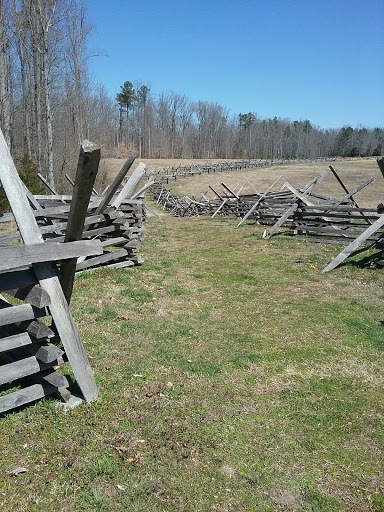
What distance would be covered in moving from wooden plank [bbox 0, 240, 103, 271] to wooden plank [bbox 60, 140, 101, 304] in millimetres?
90

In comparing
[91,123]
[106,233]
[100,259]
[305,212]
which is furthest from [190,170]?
[100,259]

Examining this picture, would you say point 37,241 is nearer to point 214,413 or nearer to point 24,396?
point 24,396

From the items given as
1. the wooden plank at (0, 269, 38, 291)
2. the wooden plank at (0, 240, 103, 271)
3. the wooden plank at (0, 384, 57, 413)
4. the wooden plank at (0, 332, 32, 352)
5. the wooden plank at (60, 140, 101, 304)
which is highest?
the wooden plank at (60, 140, 101, 304)

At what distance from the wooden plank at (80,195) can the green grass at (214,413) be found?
1.19 meters

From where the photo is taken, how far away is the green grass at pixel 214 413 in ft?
8.73

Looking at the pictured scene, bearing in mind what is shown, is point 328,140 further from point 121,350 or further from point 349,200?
point 121,350

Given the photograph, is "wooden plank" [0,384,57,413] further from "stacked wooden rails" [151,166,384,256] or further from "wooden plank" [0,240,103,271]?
"stacked wooden rails" [151,166,384,256]

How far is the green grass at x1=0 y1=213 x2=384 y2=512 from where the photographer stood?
266 centimetres

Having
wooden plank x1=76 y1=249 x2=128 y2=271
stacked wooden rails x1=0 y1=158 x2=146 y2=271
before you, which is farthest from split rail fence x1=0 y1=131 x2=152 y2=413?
wooden plank x1=76 y1=249 x2=128 y2=271

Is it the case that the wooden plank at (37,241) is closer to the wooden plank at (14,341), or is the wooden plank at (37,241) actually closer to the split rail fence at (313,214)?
the wooden plank at (14,341)

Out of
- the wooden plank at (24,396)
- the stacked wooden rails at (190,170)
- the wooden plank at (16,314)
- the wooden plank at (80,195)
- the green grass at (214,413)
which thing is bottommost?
the green grass at (214,413)

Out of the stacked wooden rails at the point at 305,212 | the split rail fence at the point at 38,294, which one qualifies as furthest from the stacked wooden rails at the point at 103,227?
the stacked wooden rails at the point at 305,212

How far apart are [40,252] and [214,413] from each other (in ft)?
6.71

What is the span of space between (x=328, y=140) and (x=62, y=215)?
124 meters
